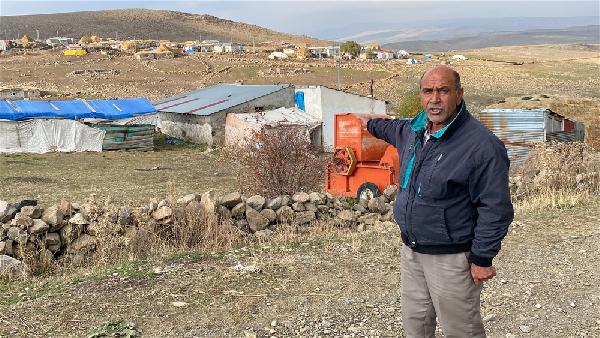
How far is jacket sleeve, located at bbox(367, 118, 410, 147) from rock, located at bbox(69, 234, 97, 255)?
15.4ft

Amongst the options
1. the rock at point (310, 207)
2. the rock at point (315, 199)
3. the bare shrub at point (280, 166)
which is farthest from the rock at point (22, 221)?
the bare shrub at point (280, 166)

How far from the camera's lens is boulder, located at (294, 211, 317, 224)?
9230 millimetres

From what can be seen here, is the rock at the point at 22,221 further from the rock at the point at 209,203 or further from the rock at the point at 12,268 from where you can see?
the rock at the point at 209,203

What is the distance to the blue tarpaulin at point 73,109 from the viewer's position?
26.3 meters

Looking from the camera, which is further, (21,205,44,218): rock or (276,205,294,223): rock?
(276,205,294,223): rock

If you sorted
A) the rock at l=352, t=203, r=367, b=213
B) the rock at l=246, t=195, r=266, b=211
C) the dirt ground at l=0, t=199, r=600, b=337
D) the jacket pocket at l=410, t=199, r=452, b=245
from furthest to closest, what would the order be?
the rock at l=352, t=203, r=367, b=213 → the rock at l=246, t=195, r=266, b=211 → the dirt ground at l=0, t=199, r=600, b=337 → the jacket pocket at l=410, t=199, r=452, b=245

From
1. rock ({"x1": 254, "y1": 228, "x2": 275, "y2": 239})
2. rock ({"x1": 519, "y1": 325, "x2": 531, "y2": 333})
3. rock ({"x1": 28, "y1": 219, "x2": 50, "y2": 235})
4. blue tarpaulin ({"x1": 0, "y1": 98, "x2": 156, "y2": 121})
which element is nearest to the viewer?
rock ({"x1": 519, "y1": 325, "x2": 531, "y2": 333})

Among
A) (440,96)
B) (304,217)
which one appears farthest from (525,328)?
(304,217)

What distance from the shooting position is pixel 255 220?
8.69 m

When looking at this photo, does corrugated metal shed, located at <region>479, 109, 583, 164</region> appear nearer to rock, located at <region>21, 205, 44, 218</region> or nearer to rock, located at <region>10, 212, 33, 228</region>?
rock, located at <region>21, 205, 44, 218</region>

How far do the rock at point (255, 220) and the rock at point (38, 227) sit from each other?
265 centimetres

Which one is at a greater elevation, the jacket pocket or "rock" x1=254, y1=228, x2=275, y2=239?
the jacket pocket

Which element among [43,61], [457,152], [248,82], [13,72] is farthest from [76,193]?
[43,61]

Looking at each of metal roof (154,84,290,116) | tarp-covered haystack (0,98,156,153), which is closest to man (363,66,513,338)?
tarp-covered haystack (0,98,156,153)
